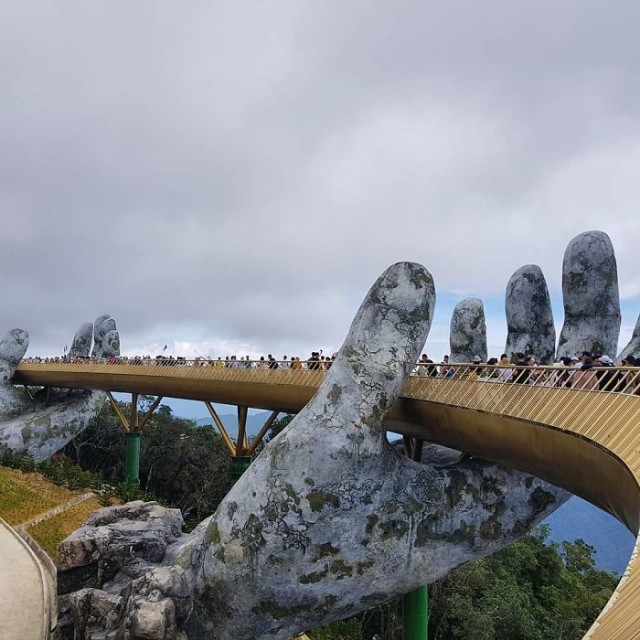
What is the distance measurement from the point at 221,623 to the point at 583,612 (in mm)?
27055

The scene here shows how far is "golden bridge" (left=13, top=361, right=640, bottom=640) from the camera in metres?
6.22

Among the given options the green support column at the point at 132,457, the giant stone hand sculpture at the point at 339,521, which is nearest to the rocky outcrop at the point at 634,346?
the giant stone hand sculpture at the point at 339,521

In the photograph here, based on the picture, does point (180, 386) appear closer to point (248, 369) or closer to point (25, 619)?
point (248, 369)

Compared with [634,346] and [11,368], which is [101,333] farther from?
[634,346]

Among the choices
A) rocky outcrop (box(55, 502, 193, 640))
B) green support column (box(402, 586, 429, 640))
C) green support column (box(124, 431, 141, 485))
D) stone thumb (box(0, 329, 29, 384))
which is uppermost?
stone thumb (box(0, 329, 29, 384))

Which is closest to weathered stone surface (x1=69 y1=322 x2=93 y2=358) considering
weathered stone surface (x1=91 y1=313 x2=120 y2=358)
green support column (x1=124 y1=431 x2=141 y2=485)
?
weathered stone surface (x1=91 y1=313 x2=120 y2=358)

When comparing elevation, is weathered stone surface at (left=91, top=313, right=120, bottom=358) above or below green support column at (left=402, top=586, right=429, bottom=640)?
above

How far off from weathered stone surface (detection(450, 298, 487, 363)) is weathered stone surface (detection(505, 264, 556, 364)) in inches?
33.5

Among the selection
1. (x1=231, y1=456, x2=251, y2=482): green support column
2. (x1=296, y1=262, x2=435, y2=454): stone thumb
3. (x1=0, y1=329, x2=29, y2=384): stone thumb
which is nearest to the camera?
(x1=296, y1=262, x2=435, y2=454): stone thumb

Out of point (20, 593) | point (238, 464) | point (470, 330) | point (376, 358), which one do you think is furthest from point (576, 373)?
point (238, 464)

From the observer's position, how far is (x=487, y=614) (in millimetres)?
24984

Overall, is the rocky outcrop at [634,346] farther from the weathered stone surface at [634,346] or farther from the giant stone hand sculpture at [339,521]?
the giant stone hand sculpture at [339,521]

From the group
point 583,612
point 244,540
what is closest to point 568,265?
point 244,540

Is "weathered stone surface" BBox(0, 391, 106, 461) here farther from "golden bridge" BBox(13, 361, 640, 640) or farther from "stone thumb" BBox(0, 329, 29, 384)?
"golden bridge" BBox(13, 361, 640, 640)
